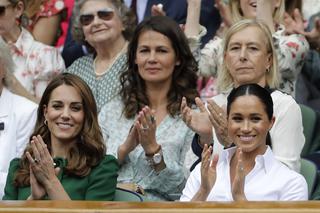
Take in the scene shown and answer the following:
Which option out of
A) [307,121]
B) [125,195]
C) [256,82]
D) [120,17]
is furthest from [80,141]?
[120,17]

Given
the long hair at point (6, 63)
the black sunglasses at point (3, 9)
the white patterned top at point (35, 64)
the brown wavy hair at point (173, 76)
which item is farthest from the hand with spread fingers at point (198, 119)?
the black sunglasses at point (3, 9)

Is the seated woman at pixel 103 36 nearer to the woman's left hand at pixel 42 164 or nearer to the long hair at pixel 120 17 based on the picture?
the long hair at pixel 120 17

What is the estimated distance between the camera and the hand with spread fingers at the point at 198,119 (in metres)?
6.97

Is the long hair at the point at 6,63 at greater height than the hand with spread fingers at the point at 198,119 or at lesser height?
greater

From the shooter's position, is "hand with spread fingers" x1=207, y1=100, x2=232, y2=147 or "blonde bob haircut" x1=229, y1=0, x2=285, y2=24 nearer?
"hand with spread fingers" x1=207, y1=100, x2=232, y2=147

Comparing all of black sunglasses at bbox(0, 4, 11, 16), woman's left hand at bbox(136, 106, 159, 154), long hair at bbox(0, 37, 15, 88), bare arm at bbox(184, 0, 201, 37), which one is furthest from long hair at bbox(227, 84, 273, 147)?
black sunglasses at bbox(0, 4, 11, 16)

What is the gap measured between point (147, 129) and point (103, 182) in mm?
572

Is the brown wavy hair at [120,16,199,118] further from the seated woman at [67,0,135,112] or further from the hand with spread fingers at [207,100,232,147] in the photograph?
the hand with spread fingers at [207,100,232,147]

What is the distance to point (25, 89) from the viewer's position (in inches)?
332

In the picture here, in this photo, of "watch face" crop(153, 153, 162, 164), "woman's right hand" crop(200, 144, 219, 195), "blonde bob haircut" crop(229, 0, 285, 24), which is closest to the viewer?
"woman's right hand" crop(200, 144, 219, 195)

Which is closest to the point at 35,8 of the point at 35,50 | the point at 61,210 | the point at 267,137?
the point at 35,50

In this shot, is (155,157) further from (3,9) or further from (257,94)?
(3,9)

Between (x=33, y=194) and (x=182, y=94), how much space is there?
154 cm

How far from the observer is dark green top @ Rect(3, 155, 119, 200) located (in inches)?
258
